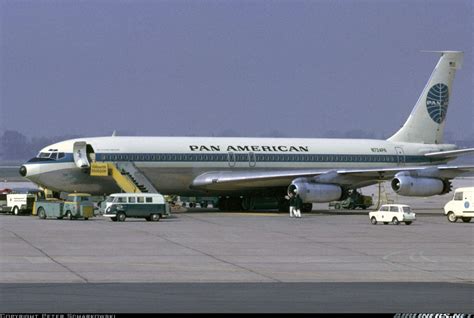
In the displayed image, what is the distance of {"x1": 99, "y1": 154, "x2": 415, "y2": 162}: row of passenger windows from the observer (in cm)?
7169

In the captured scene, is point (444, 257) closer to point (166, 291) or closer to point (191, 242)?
point (191, 242)

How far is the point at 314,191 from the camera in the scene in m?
72.2

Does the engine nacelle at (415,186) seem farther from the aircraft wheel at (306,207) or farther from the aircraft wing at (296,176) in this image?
the aircraft wheel at (306,207)

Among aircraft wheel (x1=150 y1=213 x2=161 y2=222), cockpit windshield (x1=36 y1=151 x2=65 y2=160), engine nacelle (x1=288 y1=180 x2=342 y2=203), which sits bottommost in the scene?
aircraft wheel (x1=150 y1=213 x2=161 y2=222)

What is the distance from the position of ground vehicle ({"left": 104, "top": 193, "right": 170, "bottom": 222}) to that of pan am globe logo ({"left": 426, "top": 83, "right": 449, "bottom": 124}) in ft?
97.1

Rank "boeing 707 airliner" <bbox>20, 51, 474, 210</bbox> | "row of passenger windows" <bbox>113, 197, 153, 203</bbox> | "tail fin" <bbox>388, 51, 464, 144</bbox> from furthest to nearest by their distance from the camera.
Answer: "tail fin" <bbox>388, 51, 464, 144</bbox>, "boeing 707 airliner" <bbox>20, 51, 474, 210</bbox>, "row of passenger windows" <bbox>113, 197, 153, 203</bbox>

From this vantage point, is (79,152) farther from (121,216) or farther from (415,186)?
(415,186)

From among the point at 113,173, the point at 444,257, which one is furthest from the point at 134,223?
the point at 444,257

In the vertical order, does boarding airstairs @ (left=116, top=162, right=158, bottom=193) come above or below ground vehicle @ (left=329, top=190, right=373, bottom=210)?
above

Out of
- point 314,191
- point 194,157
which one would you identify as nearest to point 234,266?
point 314,191

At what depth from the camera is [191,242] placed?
46.2 m

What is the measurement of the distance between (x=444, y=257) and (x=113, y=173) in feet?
113

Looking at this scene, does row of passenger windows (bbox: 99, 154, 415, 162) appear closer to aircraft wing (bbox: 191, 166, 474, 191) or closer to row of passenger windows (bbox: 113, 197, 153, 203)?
aircraft wing (bbox: 191, 166, 474, 191)

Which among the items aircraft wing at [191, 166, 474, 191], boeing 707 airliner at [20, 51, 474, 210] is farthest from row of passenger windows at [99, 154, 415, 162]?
aircraft wing at [191, 166, 474, 191]
